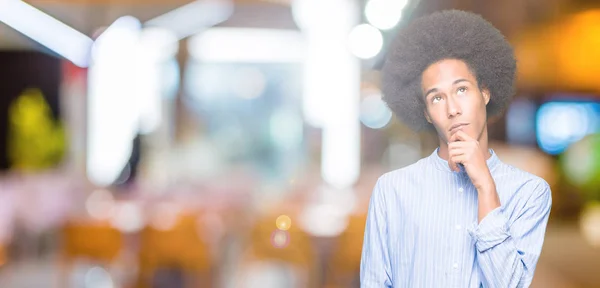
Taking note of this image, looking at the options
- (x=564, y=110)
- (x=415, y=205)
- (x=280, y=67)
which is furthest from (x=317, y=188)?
(x=280, y=67)

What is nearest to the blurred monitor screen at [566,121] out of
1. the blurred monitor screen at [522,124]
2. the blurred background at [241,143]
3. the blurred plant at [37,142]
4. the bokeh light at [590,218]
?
the blurred background at [241,143]

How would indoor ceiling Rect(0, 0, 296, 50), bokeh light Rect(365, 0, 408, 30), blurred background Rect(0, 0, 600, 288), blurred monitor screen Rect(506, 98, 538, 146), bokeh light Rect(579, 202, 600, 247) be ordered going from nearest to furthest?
bokeh light Rect(365, 0, 408, 30)
blurred background Rect(0, 0, 600, 288)
indoor ceiling Rect(0, 0, 296, 50)
bokeh light Rect(579, 202, 600, 247)
blurred monitor screen Rect(506, 98, 538, 146)

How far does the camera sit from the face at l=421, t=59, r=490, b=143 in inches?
52.7

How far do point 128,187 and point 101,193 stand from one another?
1.37 feet

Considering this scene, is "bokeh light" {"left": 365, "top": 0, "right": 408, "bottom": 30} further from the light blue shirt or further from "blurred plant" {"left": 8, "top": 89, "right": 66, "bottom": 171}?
"blurred plant" {"left": 8, "top": 89, "right": 66, "bottom": 171}

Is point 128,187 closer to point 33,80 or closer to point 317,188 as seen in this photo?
point 317,188

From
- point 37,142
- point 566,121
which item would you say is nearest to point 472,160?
point 566,121

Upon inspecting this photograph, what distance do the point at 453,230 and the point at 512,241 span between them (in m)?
0.10

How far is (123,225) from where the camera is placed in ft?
18.4

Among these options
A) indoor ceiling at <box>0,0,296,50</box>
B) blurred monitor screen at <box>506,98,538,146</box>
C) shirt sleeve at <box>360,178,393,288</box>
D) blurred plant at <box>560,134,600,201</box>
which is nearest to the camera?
shirt sleeve at <box>360,178,393,288</box>

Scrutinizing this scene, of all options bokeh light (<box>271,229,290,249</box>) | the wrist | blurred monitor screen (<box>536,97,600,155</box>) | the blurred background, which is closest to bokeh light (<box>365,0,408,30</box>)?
the blurred background

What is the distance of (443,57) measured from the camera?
139cm

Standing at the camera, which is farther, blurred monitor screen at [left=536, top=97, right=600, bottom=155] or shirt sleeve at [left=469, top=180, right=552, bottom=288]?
blurred monitor screen at [left=536, top=97, right=600, bottom=155]

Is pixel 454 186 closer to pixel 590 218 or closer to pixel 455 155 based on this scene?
pixel 455 155
